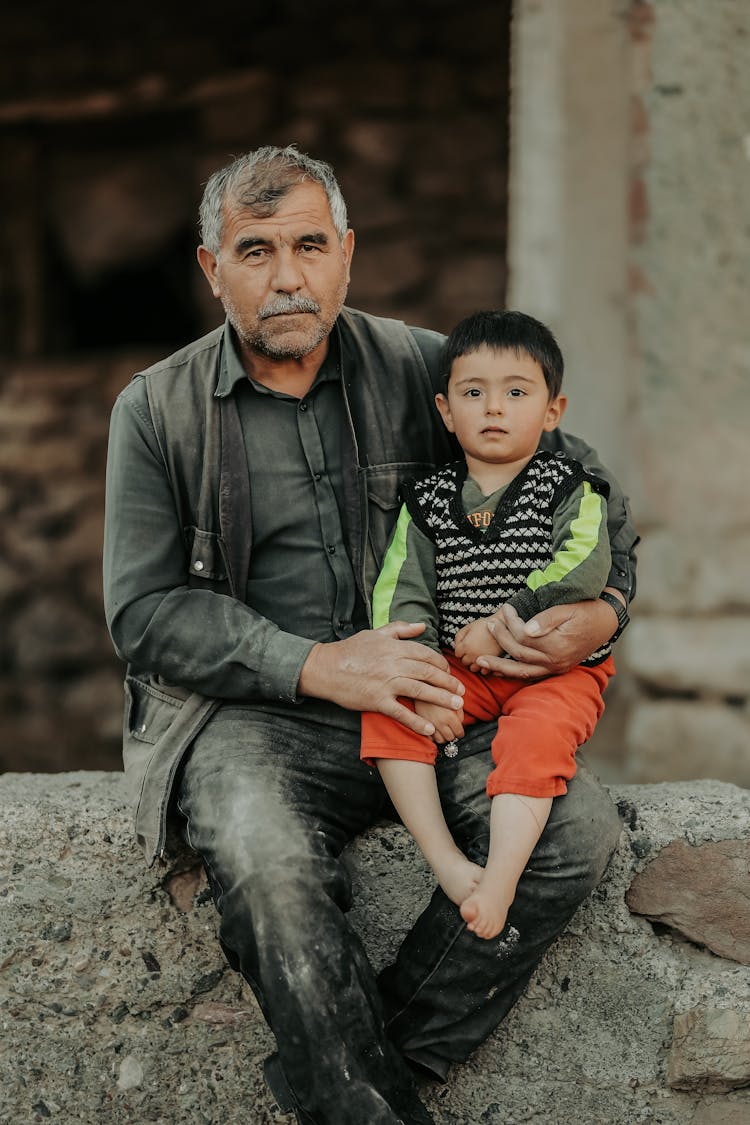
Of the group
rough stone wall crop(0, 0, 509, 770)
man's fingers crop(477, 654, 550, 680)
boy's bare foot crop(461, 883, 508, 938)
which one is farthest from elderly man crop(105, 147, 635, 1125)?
rough stone wall crop(0, 0, 509, 770)

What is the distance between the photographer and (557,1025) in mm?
2445

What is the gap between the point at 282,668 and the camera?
7.66 feet

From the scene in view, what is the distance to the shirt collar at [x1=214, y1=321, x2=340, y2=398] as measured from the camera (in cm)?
251

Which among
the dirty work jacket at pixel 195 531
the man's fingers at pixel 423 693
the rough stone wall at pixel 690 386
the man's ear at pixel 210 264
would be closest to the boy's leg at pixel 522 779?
the man's fingers at pixel 423 693

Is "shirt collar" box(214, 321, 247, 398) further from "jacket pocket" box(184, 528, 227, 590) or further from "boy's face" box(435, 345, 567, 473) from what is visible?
"boy's face" box(435, 345, 567, 473)

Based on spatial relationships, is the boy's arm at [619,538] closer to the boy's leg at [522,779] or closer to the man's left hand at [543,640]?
the man's left hand at [543,640]

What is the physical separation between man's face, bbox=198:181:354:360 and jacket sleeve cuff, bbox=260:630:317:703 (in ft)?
1.86

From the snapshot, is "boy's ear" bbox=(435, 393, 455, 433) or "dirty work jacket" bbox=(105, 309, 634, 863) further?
"boy's ear" bbox=(435, 393, 455, 433)

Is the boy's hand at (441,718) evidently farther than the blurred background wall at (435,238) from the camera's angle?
No

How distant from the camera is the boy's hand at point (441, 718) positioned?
2271 mm

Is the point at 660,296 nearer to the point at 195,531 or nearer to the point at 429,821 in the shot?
the point at 195,531

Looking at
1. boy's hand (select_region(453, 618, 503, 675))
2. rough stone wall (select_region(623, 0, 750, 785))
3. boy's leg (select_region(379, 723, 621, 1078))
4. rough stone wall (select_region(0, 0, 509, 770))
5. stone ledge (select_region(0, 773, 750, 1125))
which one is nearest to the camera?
boy's leg (select_region(379, 723, 621, 1078))

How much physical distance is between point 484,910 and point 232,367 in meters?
1.11

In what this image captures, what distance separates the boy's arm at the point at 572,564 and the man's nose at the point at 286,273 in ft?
2.10
